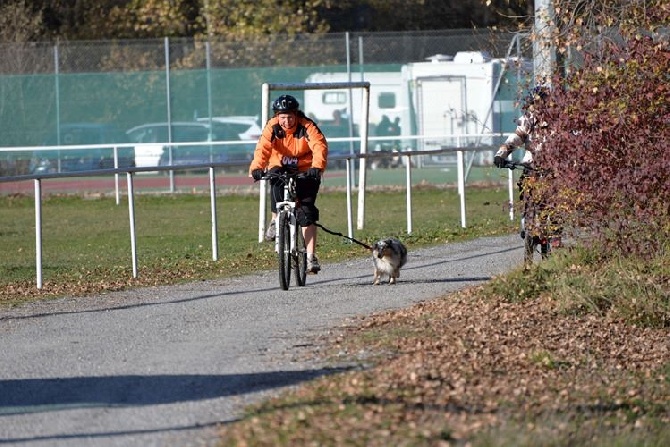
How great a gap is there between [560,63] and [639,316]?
123 inches

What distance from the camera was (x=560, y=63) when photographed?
13117 millimetres

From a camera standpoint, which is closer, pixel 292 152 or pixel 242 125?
pixel 292 152

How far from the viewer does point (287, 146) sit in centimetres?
1273

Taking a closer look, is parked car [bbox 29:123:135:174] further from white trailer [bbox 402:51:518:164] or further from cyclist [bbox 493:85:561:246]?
cyclist [bbox 493:85:561:246]

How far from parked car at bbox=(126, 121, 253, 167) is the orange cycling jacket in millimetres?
17082

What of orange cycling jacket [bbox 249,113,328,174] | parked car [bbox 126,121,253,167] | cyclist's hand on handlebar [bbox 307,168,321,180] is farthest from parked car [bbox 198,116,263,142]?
cyclist's hand on handlebar [bbox 307,168,321,180]

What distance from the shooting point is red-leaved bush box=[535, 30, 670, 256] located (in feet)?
37.0

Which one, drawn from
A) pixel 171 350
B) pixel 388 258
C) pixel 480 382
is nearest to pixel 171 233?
pixel 388 258

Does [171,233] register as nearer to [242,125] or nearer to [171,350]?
[242,125]

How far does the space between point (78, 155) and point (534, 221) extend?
748 inches

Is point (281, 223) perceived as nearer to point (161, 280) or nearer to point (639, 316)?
point (161, 280)

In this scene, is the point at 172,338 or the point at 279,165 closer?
the point at 172,338

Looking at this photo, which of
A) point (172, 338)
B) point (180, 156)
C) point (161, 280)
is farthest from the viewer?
point (180, 156)

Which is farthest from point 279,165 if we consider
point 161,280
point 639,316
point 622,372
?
point 622,372
